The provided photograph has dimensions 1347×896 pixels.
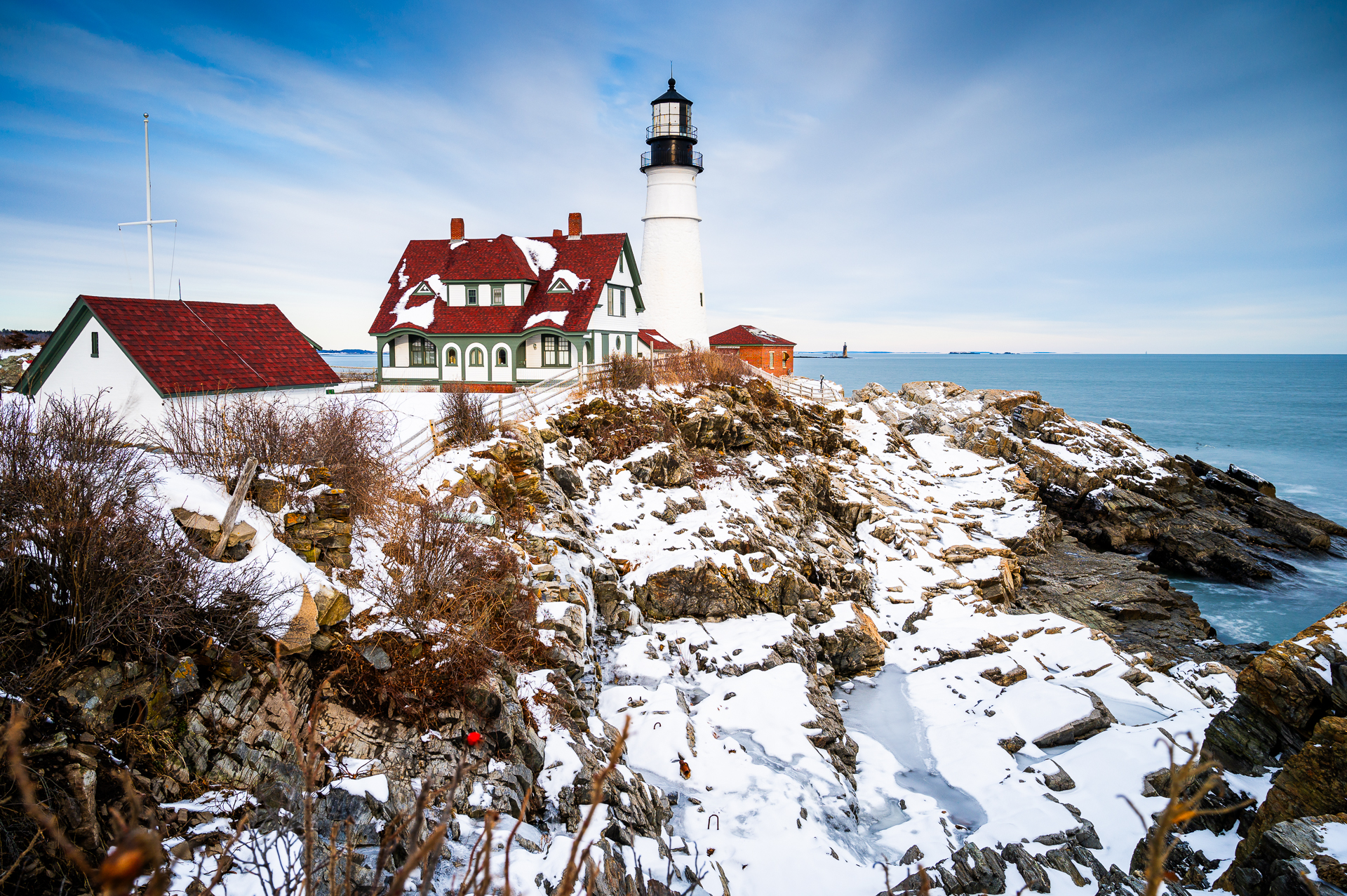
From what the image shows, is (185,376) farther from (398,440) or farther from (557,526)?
(557,526)

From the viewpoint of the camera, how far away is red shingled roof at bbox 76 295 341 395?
1552 centimetres

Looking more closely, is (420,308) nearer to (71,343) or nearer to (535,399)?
(535,399)

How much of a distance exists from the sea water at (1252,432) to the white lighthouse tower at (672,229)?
25.2 meters

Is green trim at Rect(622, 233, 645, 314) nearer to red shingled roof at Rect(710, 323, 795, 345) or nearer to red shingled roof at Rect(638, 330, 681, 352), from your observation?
red shingled roof at Rect(638, 330, 681, 352)

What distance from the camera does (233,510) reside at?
8867 millimetres

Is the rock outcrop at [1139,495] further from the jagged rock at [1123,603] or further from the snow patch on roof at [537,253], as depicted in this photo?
the snow patch on roof at [537,253]

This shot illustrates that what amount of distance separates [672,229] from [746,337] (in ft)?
37.8

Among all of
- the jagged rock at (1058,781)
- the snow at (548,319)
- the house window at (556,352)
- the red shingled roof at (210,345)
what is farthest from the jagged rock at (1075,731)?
the snow at (548,319)

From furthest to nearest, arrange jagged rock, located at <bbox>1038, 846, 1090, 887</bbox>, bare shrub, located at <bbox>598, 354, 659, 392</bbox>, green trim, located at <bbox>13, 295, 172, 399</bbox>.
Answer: bare shrub, located at <bbox>598, 354, 659, 392</bbox> → green trim, located at <bbox>13, 295, 172, 399</bbox> → jagged rock, located at <bbox>1038, 846, 1090, 887</bbox>

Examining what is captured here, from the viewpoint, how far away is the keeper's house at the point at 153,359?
50.4 ft

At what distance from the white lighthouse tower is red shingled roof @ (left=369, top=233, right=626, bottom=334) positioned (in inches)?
167

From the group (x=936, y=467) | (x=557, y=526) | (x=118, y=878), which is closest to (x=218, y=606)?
(x=118, y=878)

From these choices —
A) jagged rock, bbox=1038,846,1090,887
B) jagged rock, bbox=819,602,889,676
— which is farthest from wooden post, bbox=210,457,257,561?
jagged rock, bbox=819,602,889,676

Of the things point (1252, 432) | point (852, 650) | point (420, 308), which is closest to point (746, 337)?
point (420, 308)
